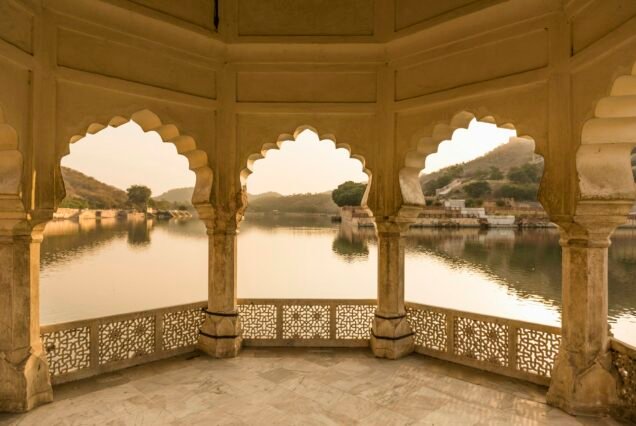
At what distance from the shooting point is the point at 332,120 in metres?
5.32

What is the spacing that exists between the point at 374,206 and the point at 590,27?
9.54ft

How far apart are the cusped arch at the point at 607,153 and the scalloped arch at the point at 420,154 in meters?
1.20

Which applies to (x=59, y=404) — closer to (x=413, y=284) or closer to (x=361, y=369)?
(x=361, y=369)

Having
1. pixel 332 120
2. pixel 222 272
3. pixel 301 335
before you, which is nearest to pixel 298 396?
pixel 301 335

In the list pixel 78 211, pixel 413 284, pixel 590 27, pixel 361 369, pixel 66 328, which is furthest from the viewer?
pixel 78 211

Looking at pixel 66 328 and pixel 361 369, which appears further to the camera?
pixel 361 369

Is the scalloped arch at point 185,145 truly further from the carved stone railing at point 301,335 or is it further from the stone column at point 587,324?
the stone column at point 587,324

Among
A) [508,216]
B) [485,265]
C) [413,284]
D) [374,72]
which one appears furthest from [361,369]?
[508,216]

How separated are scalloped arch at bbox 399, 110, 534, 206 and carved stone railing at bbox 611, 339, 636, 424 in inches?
103

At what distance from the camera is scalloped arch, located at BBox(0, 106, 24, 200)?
3.72 meters

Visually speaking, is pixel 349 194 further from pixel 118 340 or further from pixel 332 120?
pixel 118 340

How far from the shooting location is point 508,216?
50125mm

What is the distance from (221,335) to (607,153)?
15.8 feet

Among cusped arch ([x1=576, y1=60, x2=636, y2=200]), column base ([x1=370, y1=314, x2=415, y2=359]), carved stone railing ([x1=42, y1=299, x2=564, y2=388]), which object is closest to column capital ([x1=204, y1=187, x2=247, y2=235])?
carved stone railing ([x1=42, y1=299, x2=564, y2=388])
